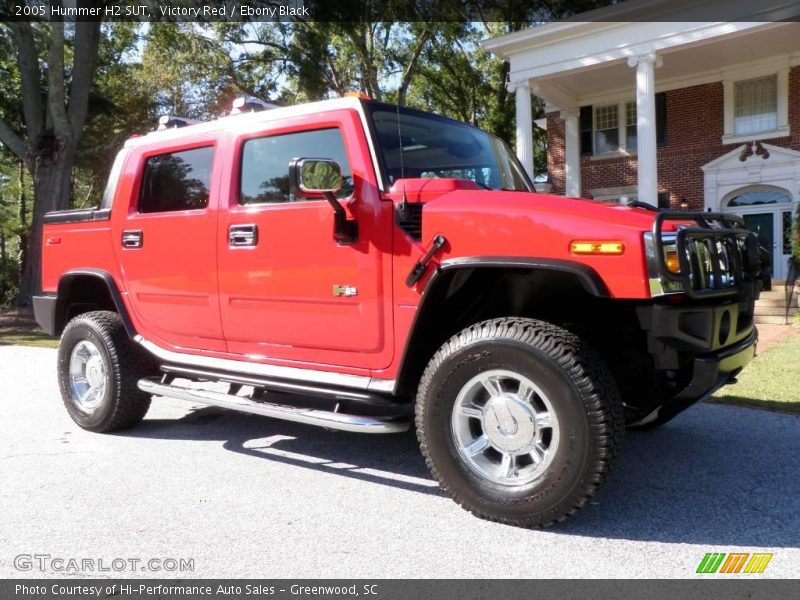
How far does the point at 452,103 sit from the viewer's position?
2745 centimetres

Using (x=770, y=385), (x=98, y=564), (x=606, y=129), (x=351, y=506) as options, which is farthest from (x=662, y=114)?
(x=98, y=564)

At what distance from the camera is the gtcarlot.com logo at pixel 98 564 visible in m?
2.78

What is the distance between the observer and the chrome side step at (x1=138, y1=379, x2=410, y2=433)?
3.37 meters

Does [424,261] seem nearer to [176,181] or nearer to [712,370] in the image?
[712,370]

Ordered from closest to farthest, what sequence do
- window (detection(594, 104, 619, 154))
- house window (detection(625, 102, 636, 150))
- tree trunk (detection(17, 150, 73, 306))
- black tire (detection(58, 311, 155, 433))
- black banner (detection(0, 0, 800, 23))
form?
black tire (detection(58, 311, 155, 433)), black banner (detection(0, 0, 800, 23)), tree trunk (detection(17, 150, 73, 306)), house window (detection(625, 102, 636, 150)), window (detection(594, 104, 619, 154))

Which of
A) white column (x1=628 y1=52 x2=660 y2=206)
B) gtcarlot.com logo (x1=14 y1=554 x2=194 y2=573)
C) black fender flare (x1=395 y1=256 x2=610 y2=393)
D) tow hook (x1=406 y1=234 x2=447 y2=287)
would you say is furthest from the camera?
white column (x1=628 y1=52 x2=660 y2=206)

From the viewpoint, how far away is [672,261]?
286 cm

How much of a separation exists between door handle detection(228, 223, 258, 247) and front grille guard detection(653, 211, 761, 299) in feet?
7.33

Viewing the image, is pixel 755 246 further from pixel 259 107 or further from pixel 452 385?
pixel 259 107

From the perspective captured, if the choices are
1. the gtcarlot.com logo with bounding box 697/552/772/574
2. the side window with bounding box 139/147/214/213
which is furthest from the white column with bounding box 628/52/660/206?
the gtcarlot.com logo with bounding box 697/552/772/574

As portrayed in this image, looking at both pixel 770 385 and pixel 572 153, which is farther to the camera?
pixel 572 153

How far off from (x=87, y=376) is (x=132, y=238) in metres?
1.19

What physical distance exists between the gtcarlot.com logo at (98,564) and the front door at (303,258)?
4.42 feet

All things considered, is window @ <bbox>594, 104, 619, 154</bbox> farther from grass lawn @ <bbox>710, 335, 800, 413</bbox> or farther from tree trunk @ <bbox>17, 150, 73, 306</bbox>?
tree trunk @ <bbox>17, 150, 73, 306</bbox>
